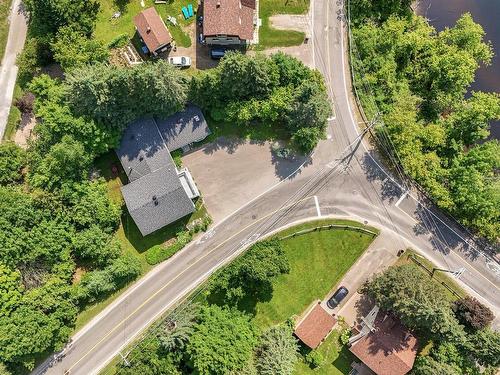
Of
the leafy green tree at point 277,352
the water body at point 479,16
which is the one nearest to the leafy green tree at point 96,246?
the leafy green tree at point 277,352

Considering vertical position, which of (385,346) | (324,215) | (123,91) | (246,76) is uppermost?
(246,76)

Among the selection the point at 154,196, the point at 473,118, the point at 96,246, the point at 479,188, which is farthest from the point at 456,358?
the point at 96,246

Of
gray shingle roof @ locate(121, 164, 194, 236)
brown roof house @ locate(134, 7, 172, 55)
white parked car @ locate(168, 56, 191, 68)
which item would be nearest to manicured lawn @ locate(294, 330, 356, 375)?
gray shingle roof @ locate(121, 164, 194, 236)

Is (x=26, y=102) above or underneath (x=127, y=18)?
underneath

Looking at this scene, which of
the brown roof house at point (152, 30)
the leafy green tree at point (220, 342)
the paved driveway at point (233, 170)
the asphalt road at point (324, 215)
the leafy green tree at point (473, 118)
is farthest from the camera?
the paved driveway at point (233, 170)

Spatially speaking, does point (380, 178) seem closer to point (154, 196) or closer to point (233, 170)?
point (233, 170)

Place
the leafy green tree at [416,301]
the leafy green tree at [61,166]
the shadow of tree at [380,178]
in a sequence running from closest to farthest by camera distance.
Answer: the leafy green tree at [416,301]
the leafy green tree at [61,166]
the shadow of tree at [380,178]

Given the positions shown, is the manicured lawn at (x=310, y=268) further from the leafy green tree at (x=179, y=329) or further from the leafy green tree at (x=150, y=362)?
Answer: the leafy green tree at (x=150, y=362)
